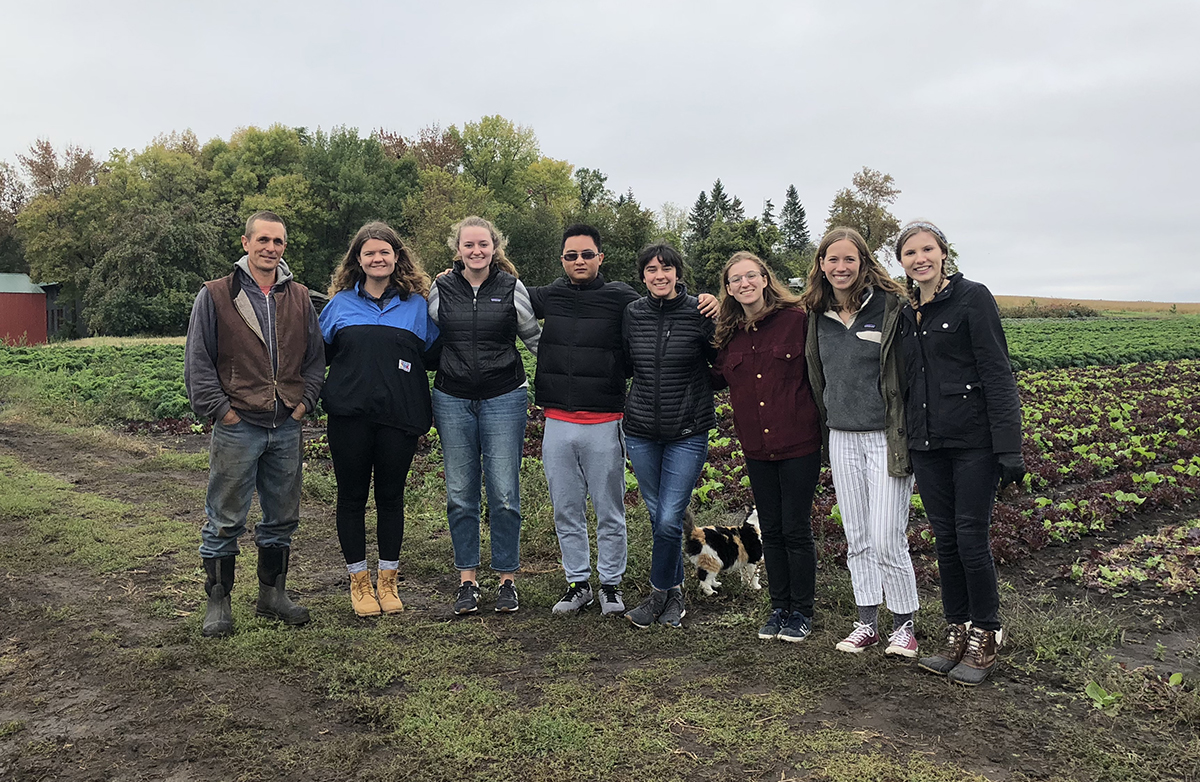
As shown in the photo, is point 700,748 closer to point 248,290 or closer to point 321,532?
point 248,290

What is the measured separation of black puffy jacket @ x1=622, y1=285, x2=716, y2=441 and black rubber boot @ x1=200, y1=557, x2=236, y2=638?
250 cm

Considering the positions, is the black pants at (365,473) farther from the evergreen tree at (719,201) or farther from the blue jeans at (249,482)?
the evergreen tree at (719,201)

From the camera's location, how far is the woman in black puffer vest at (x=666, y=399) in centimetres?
466

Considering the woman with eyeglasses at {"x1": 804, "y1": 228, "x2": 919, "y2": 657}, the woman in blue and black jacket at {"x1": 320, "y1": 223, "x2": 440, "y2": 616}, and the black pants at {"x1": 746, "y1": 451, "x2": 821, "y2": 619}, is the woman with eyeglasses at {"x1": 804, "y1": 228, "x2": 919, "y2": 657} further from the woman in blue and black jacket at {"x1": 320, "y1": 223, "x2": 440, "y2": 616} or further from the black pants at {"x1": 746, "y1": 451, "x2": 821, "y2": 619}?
the woman in blue and black jacket at {"x1": 320, "y1": 223, "x2": 440, "y2": 616}

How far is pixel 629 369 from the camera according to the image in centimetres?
496

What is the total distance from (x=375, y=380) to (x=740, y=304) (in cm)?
211

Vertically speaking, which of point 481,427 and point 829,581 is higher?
point 481,427

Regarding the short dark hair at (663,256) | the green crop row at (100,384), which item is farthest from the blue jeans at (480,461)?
the green crop row at (100,384)

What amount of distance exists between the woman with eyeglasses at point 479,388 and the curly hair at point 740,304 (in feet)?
3.76

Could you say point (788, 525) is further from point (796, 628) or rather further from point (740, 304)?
point (740, 304)

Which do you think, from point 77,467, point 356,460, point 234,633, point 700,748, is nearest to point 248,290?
point 356,460

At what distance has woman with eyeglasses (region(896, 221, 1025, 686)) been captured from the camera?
12.6 ft

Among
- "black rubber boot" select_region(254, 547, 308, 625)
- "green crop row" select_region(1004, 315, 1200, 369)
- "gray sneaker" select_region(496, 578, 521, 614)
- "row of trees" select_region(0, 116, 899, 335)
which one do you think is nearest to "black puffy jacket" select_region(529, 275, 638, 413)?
"gray sneaker" select_region(496, 578, 521, 614)

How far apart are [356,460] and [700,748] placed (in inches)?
102
